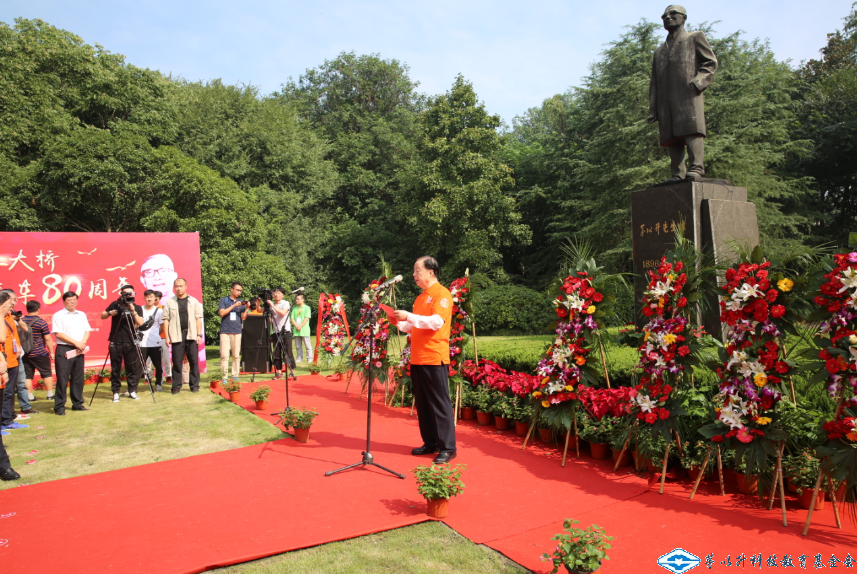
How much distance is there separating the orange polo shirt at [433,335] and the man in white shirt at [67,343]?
4.89 metres

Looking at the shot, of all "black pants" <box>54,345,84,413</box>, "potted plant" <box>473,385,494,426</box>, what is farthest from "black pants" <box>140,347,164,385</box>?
"potted plant" <box>473,385,494,426</box>

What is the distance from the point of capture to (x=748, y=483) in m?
3.85

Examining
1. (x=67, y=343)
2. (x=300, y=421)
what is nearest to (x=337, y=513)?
(x=300, y=421)

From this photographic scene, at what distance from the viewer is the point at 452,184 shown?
20.5m

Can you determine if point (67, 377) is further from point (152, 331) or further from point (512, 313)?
point (512, 313)

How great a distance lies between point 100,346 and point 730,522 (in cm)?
1027

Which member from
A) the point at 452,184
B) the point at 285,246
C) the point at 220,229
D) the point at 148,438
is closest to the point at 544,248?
the point at 452,184

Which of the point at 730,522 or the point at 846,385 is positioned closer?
the point at 846,385

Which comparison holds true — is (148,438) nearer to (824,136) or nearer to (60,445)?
(60,445)

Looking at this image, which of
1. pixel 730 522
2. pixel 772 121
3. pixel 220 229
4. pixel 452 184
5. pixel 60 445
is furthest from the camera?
pixel 452 184

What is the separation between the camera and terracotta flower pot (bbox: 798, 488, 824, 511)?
3541 mm

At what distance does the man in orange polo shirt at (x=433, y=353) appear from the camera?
472 centimetres

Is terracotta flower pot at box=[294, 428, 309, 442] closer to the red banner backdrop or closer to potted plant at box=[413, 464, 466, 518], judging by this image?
potted plant at box=[413, 464, 466, 518]

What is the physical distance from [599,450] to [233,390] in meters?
5.18
